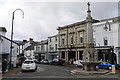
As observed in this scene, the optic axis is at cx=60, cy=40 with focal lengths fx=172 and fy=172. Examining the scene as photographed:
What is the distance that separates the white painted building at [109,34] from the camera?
104 ft

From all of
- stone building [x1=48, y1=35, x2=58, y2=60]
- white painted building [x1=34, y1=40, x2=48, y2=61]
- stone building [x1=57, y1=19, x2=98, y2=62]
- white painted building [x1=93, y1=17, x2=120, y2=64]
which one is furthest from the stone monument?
white painted building [x1=34, y1=40, x2=48, y2=61]

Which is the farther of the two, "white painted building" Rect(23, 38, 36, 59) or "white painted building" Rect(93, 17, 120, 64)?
"white painted building" Rect(23, 38, 36, 59)

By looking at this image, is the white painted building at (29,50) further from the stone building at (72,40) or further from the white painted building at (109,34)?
the white painted building at (109,34)

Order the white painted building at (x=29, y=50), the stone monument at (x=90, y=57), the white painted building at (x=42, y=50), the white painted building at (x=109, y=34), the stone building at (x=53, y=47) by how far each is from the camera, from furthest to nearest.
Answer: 1. the white painted building at (x=29, y=50)
2. the white painted building at (x=42, y=50)
3. the stone building at (x=53, y=47)
4. the white painted building at (x=109, y=34)
5. the stone monument at (x=90, y=57)

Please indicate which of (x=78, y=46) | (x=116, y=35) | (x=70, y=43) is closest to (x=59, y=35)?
(x=70, y=43)

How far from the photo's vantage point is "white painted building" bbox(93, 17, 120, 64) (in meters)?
31.8

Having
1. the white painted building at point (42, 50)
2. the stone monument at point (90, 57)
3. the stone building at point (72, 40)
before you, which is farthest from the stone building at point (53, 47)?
the stone monument at point (90, 57)

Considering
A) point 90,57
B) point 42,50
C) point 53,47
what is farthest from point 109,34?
point 42,50

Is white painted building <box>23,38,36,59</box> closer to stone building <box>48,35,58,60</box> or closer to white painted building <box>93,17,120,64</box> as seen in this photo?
stone building <box>48,35,58,60</box>

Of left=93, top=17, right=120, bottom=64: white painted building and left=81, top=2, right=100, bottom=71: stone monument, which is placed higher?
left=93, top=17, right=120, bottom=64: white painted building

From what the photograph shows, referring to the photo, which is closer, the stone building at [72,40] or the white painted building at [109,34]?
the white painted building at [109,34]

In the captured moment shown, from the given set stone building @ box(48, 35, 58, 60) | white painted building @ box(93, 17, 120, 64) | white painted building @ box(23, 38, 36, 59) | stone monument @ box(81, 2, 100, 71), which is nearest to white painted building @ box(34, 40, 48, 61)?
stone building @ box(48, 35, 58, 60)

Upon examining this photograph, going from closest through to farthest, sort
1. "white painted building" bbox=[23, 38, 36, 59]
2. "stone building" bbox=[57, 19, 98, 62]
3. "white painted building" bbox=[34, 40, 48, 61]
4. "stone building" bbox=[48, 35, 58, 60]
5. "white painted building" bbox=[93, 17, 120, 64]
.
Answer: "white painted building" bbox=[93, 17, 120, 64] < "stone building" bbox=[57, 19, 98, 62] < "stone building" bbox=[48, 35, 58, 60] < "white painted building" bbox=[34, 40, 48, 61] < "white painted building" bbox=[23, 38, 36, 59]

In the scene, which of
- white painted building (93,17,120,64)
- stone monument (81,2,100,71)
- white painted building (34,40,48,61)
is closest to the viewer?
stone monument (81,2,100,71)
